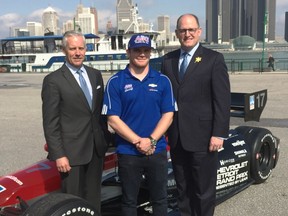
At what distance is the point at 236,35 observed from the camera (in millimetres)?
136000

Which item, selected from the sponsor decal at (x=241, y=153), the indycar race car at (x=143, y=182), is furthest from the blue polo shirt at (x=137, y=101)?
the sponsor decal at (x=241, y=153)

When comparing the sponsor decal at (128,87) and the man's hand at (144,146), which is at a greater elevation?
the sponsor decal at (128,87)

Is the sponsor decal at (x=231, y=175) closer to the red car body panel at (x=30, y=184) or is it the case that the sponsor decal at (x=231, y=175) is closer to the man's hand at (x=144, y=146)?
the man's hand at (x=144, y=146)

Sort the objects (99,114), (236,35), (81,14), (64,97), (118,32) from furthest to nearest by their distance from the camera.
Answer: (236,35) < (81,14) < (118,32) < (99,114) < (64,97)

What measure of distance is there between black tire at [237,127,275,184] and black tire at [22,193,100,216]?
250 cm

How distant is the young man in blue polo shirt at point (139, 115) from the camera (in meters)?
2.69

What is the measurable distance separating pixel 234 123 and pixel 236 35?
13417 centimetres

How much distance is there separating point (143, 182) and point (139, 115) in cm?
81

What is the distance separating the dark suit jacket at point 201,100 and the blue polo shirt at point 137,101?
0.86 feet

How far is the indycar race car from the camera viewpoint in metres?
2.47

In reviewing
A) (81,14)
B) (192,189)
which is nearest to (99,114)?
(192,189)

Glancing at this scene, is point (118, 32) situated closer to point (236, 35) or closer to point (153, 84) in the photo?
point (153, 84)

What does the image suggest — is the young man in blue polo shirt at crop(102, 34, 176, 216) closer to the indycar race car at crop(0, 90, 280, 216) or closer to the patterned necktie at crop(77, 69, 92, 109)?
the patterned necktie at crop(77, 69, 92, 109)

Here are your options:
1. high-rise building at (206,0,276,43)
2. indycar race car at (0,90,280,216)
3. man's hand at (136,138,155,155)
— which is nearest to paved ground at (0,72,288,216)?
indycar race car at (0,90,280,216)
